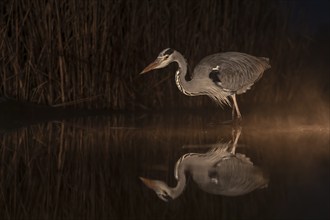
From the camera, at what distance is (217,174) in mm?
5008

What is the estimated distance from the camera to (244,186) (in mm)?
4562

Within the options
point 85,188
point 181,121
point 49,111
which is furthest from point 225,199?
point 49,111

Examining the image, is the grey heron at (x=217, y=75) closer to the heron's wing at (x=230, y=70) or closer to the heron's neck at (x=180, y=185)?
the heron's wing at (x=230, y=70)

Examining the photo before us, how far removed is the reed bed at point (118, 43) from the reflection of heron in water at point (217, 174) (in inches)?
138

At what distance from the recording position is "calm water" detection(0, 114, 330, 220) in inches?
157

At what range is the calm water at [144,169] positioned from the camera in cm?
398

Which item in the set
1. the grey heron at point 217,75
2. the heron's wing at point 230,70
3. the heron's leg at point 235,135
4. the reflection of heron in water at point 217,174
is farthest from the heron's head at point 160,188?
the heron's wing at point 230,70

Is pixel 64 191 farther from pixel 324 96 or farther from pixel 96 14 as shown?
pixel 324 96

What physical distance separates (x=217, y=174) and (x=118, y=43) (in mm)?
4875

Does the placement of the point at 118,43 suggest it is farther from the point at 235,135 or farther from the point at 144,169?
the point at 144,169

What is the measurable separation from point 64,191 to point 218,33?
20.5 ft

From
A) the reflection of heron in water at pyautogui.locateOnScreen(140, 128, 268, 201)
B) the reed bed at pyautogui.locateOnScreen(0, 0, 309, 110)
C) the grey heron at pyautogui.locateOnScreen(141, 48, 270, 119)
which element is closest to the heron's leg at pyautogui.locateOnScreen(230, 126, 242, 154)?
the reflection of heron in water at pyautogui.locateOnScreen(140, 128, 268, 201)

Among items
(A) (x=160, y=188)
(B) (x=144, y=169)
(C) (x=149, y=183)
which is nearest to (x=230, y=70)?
(B) (x=144, y=169)

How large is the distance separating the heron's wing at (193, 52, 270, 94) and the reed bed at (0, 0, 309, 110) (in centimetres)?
131
